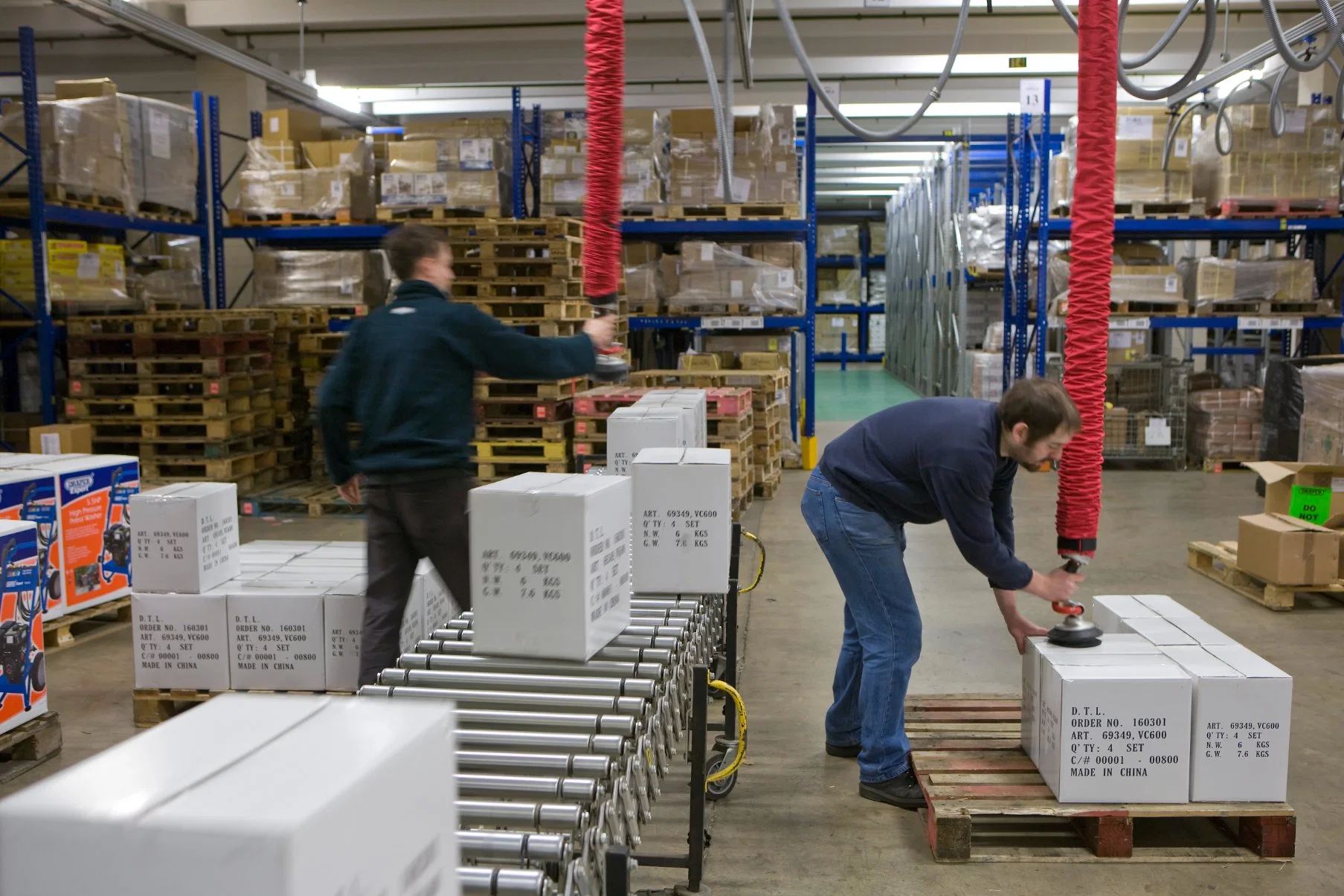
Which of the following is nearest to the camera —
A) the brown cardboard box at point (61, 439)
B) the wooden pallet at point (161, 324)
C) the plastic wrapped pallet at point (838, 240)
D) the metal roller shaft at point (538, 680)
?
the metal roller shaft at point (538, 680)

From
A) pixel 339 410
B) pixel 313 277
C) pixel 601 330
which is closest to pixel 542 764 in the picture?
pixel 601 330

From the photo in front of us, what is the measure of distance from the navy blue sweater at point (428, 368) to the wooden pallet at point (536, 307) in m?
5.75

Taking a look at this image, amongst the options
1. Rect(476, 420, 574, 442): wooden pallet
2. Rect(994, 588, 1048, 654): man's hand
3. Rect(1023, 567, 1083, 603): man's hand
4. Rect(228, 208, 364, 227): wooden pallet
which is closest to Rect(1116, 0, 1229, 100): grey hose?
Rect(1023, 567, 1083, 603): man's hand

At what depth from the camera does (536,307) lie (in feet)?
32.4

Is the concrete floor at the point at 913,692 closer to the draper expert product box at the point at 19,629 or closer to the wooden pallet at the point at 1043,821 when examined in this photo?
the wooden pallet at the point at 1043,821

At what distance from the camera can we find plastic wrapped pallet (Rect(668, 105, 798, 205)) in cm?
1080

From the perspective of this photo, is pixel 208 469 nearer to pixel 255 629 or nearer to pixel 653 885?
pixel 255 629

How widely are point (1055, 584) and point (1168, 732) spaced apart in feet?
1.83

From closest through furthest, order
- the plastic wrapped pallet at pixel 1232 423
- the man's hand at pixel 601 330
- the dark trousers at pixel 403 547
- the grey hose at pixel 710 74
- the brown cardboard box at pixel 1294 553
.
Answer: the man's hand at pixel 601 330
the dark trousers at pixel 403 547
the grey hose at pixel 710 74
the brown cardboard box at pixel 1294 553
the plastic wrapped pallet at pixel 1232 423

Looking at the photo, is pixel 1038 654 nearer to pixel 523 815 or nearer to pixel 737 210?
pixel 523 815

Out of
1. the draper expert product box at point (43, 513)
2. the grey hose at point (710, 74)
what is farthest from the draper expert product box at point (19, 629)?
the grey hose at point (710, 74)

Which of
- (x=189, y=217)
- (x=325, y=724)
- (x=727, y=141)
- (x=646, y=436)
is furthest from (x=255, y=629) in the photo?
(x=189, y=217)

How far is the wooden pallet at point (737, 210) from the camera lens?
1088cm

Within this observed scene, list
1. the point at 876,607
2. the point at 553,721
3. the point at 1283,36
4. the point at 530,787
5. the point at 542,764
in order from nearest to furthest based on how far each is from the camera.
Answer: the point at 530,787 → the point at 542,764 → the point at 553,721 → the point at 876,607 → the point at 1283,36
